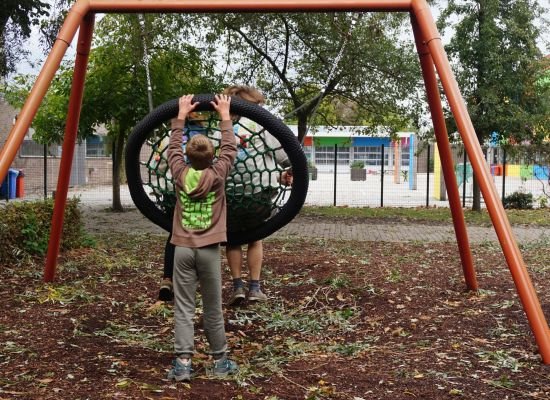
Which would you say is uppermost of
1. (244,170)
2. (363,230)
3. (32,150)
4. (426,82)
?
(32,150)

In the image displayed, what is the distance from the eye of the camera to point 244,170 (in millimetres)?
4363

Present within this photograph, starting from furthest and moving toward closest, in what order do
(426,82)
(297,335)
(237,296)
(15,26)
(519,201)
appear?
(519,201) → (15,26) → (426,82) → (237,296) → (297,335)

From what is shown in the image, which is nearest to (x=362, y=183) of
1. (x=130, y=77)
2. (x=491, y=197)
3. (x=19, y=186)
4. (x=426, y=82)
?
(x=19, y=186)

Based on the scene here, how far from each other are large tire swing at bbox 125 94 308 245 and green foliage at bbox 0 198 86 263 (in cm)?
263

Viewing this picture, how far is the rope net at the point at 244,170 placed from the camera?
4324mm

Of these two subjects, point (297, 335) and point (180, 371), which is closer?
point (180, 371)

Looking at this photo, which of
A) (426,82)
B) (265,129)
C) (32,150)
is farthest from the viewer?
(32,150)

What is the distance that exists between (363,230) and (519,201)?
8.09 meters

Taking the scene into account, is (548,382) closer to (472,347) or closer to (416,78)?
(472,347)

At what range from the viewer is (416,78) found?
47.5 feet

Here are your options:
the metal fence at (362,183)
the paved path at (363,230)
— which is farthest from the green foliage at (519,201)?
the paved path at (363,230)

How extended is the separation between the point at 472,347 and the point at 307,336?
1.09 m

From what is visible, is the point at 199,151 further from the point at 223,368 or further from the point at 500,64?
the point at 500,64

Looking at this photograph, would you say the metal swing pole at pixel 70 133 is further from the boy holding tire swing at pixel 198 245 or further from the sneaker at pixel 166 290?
the boy holding tire swing at pixel 198 245
